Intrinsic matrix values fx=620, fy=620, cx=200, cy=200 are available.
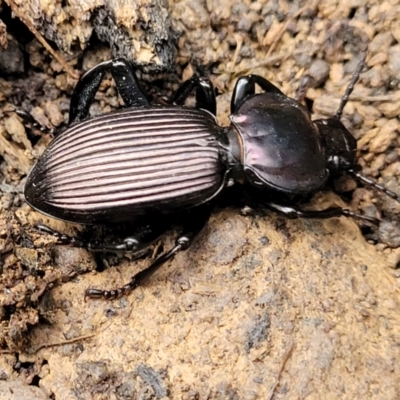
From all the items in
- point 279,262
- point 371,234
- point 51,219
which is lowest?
point 371,234

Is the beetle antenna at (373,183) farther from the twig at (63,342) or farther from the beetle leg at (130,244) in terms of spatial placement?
the twig at (63,342)

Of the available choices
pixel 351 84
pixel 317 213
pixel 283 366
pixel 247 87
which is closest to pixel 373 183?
pixel 317 213

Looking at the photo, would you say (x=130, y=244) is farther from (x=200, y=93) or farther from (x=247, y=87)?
(x=247, y=87)

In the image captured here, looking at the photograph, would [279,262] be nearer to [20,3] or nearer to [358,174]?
[358,174]

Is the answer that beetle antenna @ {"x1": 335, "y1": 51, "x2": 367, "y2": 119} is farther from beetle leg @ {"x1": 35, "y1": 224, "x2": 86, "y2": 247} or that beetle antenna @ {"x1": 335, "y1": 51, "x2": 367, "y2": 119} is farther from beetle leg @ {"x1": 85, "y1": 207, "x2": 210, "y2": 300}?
beetle leg @ {"x1": 35, "y1": 224, "x2": 86, "y2": 247}

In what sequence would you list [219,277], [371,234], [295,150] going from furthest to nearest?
1. [371,234]
2. [295,150]
3. [219,277]

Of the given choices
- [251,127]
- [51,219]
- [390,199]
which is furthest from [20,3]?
[390,199]

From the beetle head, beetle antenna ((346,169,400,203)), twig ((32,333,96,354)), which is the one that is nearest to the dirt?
twig ((32,333,96,354))
